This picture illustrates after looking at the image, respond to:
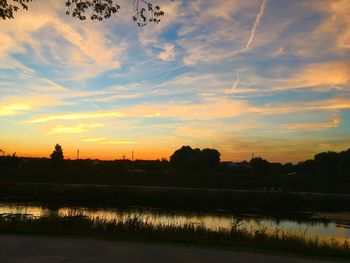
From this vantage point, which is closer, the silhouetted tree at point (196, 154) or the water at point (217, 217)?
the water at point (217, 217)

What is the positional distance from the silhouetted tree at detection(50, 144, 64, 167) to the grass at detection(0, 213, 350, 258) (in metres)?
82.4

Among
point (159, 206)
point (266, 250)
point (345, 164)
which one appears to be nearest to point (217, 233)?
point (266, 250)

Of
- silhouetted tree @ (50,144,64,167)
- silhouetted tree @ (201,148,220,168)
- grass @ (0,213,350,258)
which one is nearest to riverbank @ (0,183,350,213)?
grass @ (0,213,350,258)

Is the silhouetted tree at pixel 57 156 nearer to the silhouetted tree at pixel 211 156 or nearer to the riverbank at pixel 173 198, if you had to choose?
the riverbank at pixel 173 198

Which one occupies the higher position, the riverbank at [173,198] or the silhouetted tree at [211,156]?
the silhouetted tree at [211,156]

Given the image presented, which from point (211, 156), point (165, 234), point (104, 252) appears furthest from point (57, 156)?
point (104, 252)

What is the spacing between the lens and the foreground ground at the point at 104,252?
46.1 ft

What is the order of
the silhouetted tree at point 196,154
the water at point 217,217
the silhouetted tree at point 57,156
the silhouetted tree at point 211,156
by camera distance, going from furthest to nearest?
1. the silhouetted tree at point 211,156
2. the silhouetted tree at point 196,154
3. the silhouetted tree at point 57,156
4. the water at point 217,217

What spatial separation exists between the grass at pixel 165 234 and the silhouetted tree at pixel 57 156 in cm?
8243

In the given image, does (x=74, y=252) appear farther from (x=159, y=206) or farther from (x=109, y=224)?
(x=159, y=206)

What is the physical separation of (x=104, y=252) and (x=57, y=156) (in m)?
91.5

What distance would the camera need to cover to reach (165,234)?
20891 mm

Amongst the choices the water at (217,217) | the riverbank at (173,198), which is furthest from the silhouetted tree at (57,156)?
Answer: the water at (217,217)

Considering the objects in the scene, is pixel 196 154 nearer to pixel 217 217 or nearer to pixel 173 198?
pixel 173 198
